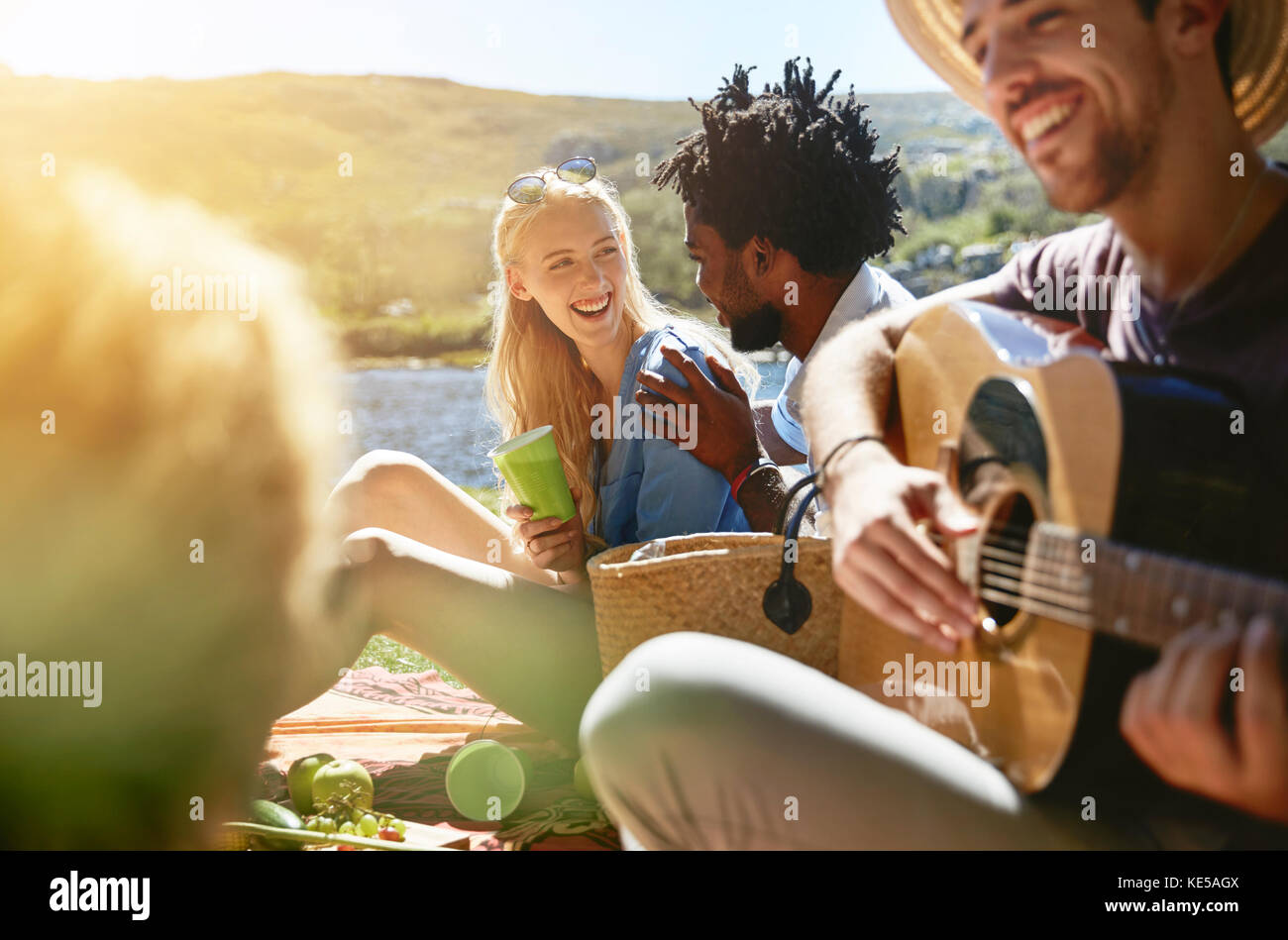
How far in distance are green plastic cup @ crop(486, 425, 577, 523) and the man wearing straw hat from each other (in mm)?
1130

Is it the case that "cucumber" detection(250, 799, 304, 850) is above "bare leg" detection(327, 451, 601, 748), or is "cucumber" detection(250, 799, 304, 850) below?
below

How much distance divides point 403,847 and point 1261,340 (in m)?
1.77

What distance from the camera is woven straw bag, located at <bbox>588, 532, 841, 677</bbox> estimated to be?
1.96m

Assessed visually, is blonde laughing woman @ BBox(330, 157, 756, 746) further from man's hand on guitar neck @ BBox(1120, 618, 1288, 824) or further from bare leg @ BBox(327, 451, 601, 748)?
man's hand on guitar neck @ BBox(1120, 618, 1288, 824)

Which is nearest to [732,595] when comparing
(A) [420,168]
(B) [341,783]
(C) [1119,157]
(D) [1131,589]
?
(D) [1131,589]

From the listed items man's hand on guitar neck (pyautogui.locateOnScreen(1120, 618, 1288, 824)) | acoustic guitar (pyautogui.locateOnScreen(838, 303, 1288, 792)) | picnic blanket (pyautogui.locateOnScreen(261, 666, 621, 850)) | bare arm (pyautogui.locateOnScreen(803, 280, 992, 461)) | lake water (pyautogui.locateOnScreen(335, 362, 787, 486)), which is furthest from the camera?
lake water (pyautogui.locateOnScreen(335, 362, 787, 486))

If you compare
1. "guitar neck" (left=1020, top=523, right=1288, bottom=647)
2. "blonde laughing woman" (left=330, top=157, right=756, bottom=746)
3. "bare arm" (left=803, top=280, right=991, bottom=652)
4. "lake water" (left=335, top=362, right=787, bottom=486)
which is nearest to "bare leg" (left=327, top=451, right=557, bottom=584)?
"blonde laughing woman" (left=330, top=157, right=756, bottom=746)

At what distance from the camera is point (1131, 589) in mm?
1244

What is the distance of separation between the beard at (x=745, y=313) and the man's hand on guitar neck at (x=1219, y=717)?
2.30 metres

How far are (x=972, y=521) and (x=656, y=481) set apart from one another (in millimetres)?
1337

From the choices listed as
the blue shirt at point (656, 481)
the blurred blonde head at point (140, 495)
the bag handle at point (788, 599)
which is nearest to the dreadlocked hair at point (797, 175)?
the blue shirt at point (656, 481)

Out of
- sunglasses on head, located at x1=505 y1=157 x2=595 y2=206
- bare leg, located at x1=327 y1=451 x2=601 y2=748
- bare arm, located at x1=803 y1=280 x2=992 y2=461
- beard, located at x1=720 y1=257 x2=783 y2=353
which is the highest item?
sunglasses on head, located at x1=505 y1=157 x2=595 y2=206

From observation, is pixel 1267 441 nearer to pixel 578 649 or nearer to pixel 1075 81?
pixel 1075 81

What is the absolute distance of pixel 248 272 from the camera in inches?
56.7
